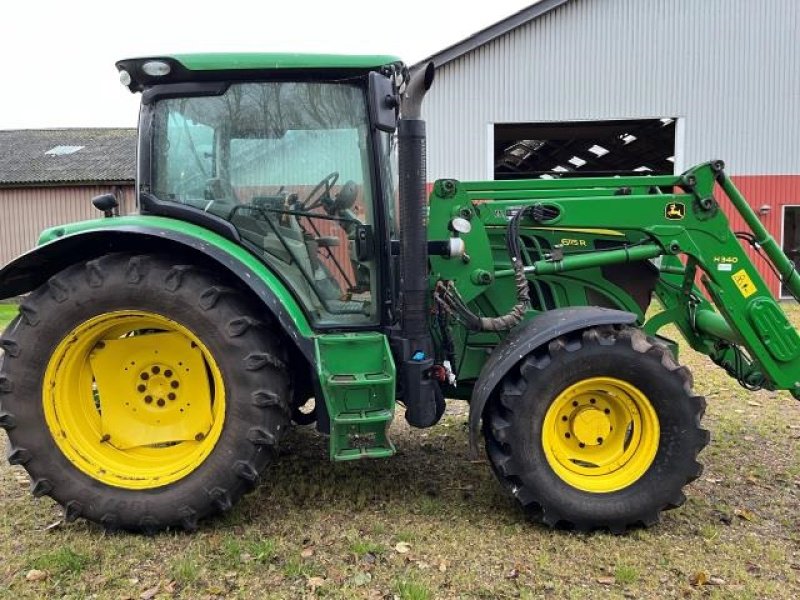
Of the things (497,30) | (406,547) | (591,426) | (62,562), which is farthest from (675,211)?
(497,30)

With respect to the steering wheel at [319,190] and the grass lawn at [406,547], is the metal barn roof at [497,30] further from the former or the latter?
the grass lawn at [406,547]

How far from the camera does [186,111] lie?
340 centimetres

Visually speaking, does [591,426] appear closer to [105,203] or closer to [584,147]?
[105,203]

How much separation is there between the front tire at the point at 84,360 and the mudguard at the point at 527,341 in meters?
0.96

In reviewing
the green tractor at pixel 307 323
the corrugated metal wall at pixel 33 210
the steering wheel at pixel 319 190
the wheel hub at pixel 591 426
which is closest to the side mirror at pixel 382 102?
the green tractor at pixel 307 323

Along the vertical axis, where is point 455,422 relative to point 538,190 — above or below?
below

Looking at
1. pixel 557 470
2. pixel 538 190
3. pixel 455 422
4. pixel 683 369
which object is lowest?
pixel 455 422

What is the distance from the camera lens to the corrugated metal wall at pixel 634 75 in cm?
1345

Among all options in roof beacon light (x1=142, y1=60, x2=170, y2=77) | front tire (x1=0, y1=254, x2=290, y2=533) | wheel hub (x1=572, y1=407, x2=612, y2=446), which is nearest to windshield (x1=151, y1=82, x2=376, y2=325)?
roof beacon light (x1=142, y1=60, x2=170, y2=77)

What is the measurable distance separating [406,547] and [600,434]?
3.74ft

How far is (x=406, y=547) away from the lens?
3.22m

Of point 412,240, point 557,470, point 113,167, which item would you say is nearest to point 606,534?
point 557,470

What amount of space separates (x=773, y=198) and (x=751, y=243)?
11.9m

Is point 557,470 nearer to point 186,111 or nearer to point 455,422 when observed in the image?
point 455,422
